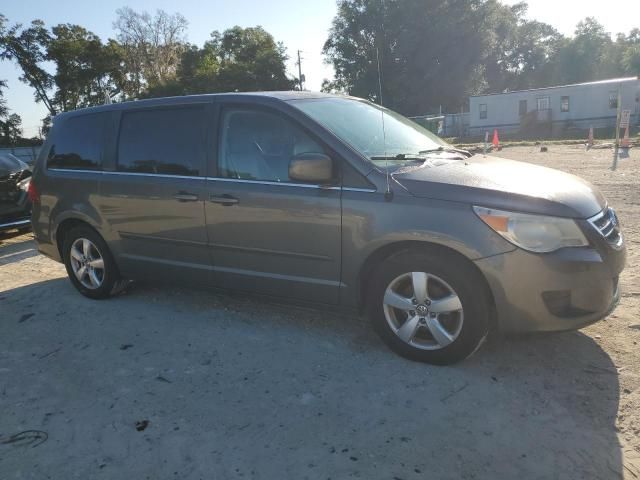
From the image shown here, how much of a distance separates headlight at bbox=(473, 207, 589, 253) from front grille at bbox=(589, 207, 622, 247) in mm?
172

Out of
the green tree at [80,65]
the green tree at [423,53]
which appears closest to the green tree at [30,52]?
the green tree at [80,65]

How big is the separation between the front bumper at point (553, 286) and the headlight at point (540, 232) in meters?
0.04

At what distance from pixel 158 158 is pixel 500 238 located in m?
2.84

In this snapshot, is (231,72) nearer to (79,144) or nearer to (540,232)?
(79,144)

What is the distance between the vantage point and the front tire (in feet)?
10.2

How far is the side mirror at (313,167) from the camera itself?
3408 millimetres

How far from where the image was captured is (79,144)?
16.2 ft

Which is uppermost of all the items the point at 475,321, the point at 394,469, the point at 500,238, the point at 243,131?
the point at 243,131

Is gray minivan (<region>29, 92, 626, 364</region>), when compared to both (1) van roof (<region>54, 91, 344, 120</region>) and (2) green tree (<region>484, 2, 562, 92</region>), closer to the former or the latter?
(1) van roof (<region>54, 91, 344, 120</region>)

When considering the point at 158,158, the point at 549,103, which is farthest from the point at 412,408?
the point at 549,103

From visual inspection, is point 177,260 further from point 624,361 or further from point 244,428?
point 624,361

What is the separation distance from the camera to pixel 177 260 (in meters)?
4.34

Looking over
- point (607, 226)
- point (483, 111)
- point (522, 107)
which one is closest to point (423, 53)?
point (483, 111)

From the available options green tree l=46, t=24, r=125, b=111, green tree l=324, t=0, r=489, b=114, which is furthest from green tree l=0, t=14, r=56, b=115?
green tree l=324, t=0, r=489, b=114
